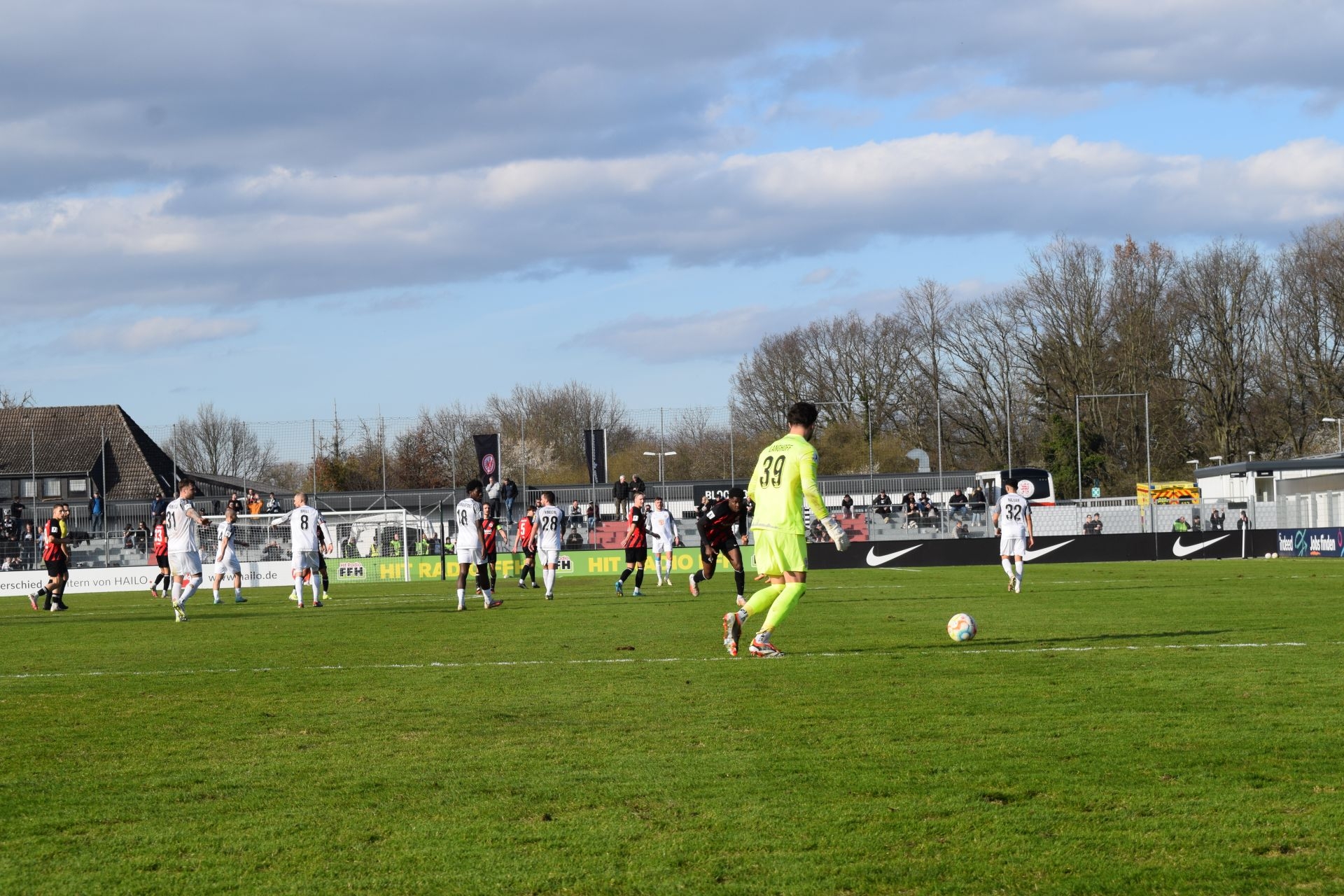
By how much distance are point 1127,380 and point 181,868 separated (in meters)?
68.4

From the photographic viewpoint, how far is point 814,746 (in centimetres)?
693

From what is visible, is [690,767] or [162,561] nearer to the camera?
[690,767]

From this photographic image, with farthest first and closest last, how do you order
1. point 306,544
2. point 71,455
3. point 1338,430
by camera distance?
point 1338,430 < point 71,455 < point 306,544

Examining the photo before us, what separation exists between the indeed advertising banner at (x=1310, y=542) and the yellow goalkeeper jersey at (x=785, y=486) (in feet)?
104

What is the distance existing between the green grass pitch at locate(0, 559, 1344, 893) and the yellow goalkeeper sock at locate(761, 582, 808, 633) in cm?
43

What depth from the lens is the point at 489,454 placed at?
45.2 meters

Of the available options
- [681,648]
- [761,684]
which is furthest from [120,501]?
[761,684]

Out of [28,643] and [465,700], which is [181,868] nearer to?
[465,700]

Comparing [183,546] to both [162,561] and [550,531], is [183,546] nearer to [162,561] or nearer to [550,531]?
[550,531]

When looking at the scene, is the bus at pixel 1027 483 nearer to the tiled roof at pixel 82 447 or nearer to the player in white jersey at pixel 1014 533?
the player in white jersey at pixel 1014 533

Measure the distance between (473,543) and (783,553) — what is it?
1142 centimetres

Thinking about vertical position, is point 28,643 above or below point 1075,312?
below

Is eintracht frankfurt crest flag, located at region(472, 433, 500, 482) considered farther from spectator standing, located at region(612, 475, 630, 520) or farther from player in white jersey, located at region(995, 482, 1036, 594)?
player in white jersey, located at region(995, 482, 1036, 594)

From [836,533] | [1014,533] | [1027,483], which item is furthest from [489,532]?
[1027,483]
